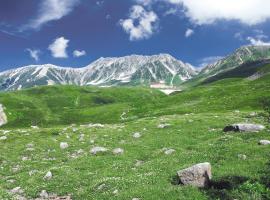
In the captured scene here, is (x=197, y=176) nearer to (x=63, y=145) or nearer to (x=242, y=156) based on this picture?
(x=242, y=156)

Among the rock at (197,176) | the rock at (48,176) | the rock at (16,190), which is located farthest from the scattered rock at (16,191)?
the rock at (197,176)

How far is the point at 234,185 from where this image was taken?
73.3ft

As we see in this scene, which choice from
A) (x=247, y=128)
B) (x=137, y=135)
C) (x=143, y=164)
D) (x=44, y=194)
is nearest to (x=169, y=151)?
(x=143, y=164)

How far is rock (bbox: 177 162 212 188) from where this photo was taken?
23.0m

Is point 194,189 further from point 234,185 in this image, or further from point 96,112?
point 96,112

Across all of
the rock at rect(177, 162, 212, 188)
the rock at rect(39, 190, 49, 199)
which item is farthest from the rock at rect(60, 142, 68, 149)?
the rock at rect(177, 162, 212, 188)

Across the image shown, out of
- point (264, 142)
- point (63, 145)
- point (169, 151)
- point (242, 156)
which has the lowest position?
point (63, 145)

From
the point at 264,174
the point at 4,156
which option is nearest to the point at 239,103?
the point at 4,156

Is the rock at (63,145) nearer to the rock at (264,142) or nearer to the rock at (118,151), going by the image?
the rock at (118,151)

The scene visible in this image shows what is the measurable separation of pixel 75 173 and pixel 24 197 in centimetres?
516

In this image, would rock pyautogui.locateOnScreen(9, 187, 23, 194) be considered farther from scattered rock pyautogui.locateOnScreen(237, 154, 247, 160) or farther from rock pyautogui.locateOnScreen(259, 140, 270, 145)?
rock pyautogui.locateOnScreen(259, 140, 270, 145)

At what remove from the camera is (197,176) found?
2327cm

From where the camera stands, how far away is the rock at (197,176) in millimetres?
23031

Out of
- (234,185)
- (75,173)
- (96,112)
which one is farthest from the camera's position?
(96,112)
